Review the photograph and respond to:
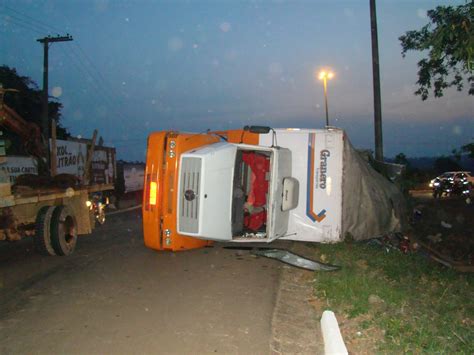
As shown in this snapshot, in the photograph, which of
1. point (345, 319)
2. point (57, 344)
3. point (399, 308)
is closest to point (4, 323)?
point (57, 344)

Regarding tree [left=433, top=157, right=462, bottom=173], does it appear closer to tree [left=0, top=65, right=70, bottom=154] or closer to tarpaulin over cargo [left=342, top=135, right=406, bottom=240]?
tree [left=0, top=65, right=70, bottom=154]

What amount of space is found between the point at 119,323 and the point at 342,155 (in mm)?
5765

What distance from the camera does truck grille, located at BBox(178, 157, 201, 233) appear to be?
7301 mm

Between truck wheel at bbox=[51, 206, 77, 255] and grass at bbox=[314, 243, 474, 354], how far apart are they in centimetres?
468

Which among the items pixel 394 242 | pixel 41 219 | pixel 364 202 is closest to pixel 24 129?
pixel 41 219

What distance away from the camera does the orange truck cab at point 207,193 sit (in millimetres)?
7340

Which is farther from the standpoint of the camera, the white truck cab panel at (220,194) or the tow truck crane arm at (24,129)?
the tow truck crane arm at (24,129)

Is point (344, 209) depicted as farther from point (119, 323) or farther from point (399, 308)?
point (119, 323)

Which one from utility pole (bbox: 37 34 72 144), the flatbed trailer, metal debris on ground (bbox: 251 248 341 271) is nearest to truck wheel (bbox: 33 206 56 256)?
the flatbed trailer

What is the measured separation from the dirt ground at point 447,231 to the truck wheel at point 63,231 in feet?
33.8

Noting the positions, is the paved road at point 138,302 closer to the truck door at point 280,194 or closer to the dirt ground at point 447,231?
the truck door at point 280,194

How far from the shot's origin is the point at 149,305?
5523 mm

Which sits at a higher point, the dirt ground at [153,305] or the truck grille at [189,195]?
the truck grille at [189,195]

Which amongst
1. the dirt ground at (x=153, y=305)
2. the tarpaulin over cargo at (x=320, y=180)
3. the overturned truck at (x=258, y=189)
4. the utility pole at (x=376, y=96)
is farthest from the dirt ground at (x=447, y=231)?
the dirt ground at (x=153, y=305)
